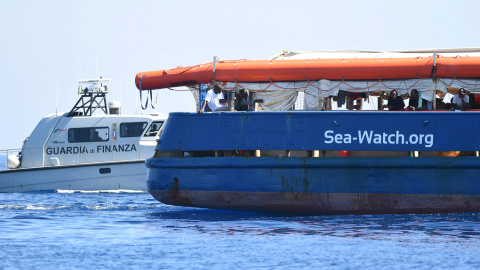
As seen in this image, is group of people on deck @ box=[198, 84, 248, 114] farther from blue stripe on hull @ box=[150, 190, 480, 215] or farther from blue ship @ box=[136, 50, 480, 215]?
blue stripe on hull @ box=[150, 190, 480, 215]

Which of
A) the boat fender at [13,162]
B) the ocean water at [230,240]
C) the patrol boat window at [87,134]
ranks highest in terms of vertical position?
the patrol boat window at [87,134]

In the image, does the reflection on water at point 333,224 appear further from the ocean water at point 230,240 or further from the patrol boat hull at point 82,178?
the patrol boat hull at point 82,178

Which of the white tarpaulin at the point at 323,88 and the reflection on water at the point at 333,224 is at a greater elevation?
the white tarpaulin at the point at 323,88

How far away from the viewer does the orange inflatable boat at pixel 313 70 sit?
15188 mm

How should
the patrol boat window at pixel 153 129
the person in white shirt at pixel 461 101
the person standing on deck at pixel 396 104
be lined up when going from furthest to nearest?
the patrol boat window at pixel 153 129 < the person standing on deck at pixel 396 104 < the person in white shirt at pixel 461 101

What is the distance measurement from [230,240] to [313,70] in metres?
4.45

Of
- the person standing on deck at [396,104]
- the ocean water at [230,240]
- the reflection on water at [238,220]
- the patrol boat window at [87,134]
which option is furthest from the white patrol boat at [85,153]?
the person standing on deck at [396,104]

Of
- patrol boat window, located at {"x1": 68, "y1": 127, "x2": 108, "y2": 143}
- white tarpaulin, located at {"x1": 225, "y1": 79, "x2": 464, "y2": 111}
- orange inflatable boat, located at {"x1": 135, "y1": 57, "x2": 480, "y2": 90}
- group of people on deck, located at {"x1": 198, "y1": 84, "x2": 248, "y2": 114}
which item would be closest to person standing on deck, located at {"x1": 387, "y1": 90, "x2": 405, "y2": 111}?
white tarpaulin, located at {"x1": 225, "y1": 79, "x2": 464, "y2": 111}

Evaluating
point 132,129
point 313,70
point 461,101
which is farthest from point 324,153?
point 132,129

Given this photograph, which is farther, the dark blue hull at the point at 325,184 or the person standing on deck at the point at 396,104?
the person standing on deck at the point at 396,104

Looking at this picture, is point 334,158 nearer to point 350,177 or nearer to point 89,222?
point 350,177

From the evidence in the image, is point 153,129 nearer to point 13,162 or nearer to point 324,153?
point 13,162

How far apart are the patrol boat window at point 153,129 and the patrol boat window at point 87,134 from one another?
1351 mm

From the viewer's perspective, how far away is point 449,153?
15.0 m
